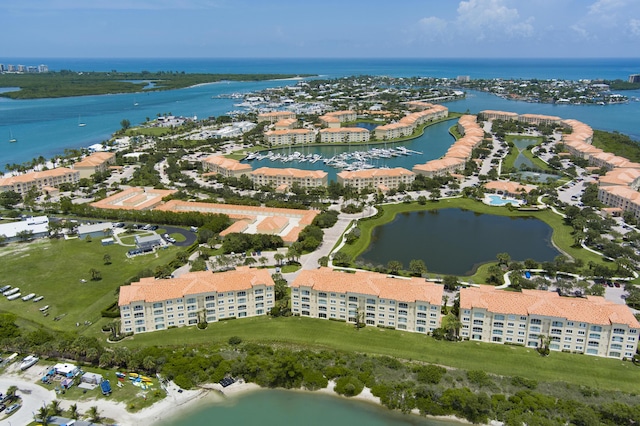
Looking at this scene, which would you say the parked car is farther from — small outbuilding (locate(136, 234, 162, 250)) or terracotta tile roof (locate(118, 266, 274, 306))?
small outbuilding (locate(136, 234, 162, 250))

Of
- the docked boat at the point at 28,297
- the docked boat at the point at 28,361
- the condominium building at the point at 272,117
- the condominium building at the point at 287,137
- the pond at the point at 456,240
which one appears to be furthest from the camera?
the condominium building at the point at 272,117

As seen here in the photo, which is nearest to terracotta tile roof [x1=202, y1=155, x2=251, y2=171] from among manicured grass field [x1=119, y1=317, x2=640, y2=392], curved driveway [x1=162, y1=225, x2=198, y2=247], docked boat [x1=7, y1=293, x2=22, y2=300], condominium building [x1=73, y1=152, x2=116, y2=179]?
condominium building [x1=73, y1=152, x2=116, y2=179]

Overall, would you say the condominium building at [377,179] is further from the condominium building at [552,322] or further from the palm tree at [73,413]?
the palm tree at [73,413]

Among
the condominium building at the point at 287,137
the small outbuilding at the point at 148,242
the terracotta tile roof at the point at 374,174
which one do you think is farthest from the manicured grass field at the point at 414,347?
the condominium building at the point at 287,137

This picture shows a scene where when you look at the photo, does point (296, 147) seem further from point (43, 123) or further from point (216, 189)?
point (43, 123)

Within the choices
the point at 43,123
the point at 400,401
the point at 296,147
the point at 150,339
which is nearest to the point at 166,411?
the point at 150,339
